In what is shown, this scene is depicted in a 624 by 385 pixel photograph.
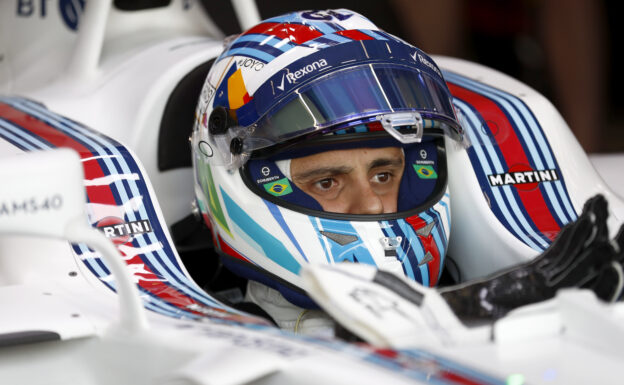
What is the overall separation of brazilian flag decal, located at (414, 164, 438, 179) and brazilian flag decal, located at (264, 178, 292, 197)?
0.79ft

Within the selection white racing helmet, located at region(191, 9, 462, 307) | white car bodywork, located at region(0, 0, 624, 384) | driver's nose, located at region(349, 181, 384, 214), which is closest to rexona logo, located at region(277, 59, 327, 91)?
white racing helmet, located at region(191, 9, 462, 307)

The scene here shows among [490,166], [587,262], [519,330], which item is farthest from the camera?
[490,166]

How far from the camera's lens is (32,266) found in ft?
5.40

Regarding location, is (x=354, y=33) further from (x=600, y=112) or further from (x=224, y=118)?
(x=600, y=112)

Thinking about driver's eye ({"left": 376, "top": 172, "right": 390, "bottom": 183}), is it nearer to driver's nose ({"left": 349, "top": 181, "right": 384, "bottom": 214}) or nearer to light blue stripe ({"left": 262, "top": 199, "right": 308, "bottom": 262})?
driver's nose ({"left": 349, "top": 181, "right": 384, "bottom": 214})

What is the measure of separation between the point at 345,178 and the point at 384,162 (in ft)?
→ 0.25

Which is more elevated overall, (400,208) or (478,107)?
(478,107)

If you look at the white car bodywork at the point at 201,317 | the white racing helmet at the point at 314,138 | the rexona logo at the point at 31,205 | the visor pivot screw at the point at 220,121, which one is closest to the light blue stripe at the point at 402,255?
the white racing helmet at the point at 314,138

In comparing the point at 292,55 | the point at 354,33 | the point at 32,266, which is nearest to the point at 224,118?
the point at 292,55

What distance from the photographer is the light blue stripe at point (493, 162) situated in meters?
1.79

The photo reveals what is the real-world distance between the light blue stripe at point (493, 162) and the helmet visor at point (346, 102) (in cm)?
24

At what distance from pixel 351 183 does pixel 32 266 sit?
1.77 ft

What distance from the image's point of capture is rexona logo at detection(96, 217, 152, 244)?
1.69m

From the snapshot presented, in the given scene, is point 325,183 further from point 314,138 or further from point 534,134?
point 534,134
